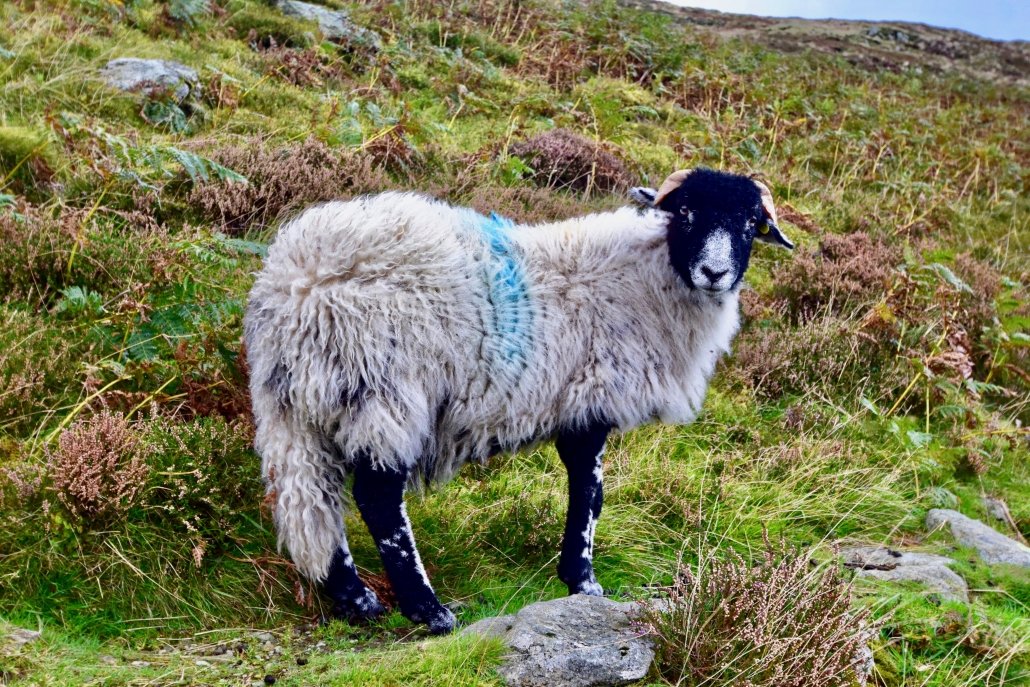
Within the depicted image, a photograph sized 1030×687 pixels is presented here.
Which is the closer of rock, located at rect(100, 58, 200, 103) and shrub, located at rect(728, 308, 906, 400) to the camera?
shrub, located at rect(728, 308, 906, 400)

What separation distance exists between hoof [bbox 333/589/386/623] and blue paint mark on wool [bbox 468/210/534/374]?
44.1 inches

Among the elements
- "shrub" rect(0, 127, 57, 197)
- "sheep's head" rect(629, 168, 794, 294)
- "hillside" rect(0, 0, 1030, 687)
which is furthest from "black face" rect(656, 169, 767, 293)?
"shrub" rect(0, 127, 57, 197)

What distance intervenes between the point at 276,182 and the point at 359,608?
12.3ft

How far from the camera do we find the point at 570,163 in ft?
26.3

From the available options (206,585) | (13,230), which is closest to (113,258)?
(13,230)

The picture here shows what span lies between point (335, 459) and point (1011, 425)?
6101 mm

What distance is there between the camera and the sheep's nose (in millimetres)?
3603

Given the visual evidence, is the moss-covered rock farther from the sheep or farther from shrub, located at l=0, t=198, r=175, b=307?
the sheep

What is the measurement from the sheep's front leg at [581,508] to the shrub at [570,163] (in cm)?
442

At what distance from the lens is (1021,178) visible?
1305 centimetres

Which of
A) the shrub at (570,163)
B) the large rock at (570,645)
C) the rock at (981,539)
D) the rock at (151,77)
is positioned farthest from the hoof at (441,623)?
the rock at (151,77)

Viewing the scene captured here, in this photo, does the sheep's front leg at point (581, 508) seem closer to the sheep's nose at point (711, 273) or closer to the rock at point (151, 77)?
the sheep's nose at point (711, 273)

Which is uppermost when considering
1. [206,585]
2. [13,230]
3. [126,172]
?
[126,172]

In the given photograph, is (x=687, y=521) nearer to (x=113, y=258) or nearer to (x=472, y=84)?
(x=113, y=258)
